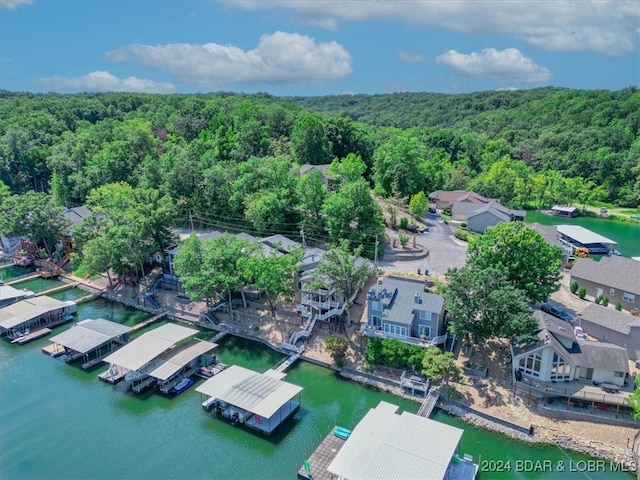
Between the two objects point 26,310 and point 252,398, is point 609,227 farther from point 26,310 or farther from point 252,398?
point 26,310

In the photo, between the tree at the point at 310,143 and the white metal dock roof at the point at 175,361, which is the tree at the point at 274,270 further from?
the tree at the point at 310,143

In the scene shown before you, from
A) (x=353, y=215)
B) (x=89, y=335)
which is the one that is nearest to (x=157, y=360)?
(x=89, y=335)

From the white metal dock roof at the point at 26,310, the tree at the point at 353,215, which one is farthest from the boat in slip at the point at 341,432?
the white metal dock roof at the point at 26,310

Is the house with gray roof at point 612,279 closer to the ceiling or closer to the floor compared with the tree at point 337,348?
closer to the ceiling

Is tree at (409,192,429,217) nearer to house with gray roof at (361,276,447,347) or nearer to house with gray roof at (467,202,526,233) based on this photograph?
house with gray roof at (467,202,526,233)

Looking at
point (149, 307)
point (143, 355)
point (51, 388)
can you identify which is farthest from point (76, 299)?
point (143, 355)
